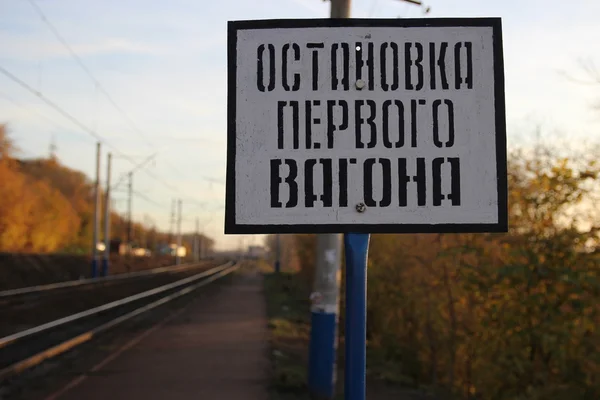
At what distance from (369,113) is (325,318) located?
746cm

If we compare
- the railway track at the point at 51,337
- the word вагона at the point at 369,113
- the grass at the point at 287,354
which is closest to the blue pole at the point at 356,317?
the word вагона at the point at 369,113

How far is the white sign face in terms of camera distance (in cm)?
267

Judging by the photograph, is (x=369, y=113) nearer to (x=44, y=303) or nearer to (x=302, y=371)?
(x=302, y=371)

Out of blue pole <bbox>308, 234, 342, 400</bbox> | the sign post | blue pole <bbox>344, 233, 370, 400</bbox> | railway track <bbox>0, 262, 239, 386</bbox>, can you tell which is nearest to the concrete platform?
blue pole <bbox>308, 234, 342, 400</bbox>

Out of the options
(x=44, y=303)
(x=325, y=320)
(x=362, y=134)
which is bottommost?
(x=44, y=303)

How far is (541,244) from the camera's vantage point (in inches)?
378

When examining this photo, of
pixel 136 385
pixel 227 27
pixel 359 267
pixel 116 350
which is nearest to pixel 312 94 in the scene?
pixel 227 27

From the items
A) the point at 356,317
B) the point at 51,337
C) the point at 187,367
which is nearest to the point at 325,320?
the point at 187,367

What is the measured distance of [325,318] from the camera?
9.91m

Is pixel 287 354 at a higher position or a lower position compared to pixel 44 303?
lower

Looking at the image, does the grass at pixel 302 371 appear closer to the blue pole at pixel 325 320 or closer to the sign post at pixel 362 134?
the blue pole at pixel 325 320

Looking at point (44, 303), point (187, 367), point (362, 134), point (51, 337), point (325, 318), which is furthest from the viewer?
point (44, 303)

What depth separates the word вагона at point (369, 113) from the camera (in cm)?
268

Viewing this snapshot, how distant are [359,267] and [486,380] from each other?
8601 millimetres
